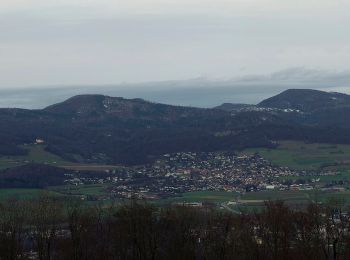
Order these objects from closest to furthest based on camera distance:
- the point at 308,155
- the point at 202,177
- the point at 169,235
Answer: the point at 169,235 → the point at 202,177 → the point at 308,155

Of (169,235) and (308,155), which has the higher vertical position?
(169,235)

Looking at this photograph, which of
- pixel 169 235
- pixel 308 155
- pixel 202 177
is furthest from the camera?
pixel 308 155

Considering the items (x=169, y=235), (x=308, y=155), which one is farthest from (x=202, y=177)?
(x=169, y=235)

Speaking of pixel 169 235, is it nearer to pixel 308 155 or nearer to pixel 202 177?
pixel 202 177

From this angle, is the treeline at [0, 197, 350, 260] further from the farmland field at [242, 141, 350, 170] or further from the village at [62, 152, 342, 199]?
the farmland field at [242, 141, 350, 170]

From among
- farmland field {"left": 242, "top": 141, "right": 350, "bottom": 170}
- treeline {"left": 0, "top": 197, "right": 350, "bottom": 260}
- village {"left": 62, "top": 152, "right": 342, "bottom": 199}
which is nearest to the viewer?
treeline {"left": 0, "top": 197, "right": 350, "bottom": 260}

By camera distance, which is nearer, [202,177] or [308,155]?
[202,177]

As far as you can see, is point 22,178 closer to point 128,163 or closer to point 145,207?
point 128,163

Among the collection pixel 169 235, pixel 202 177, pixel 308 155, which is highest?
pixel 169 235

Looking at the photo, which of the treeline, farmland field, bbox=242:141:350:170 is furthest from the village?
the treeline

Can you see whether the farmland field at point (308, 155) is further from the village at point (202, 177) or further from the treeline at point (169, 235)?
the treeline at point (169, 235)
